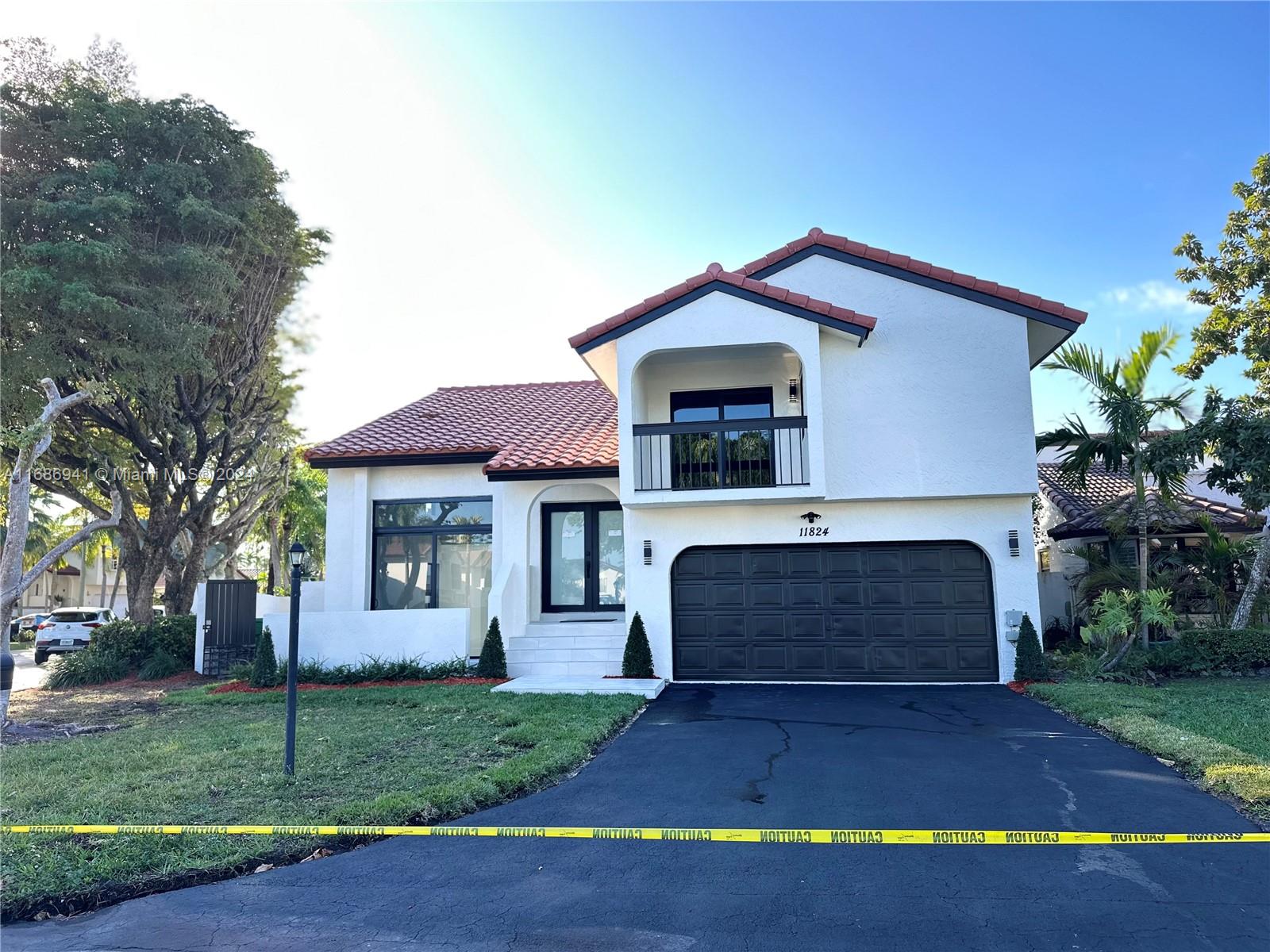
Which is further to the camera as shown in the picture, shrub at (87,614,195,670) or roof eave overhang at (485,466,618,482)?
shrub at (87,614,195,670)

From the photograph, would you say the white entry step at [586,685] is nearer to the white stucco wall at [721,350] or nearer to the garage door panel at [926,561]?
the white stucco wall at [721,350]

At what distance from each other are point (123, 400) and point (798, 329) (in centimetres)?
1424

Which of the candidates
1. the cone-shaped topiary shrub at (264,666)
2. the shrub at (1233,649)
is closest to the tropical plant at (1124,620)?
the shrub at (1233,649)

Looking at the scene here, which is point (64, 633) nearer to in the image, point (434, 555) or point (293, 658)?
point (434, 555)

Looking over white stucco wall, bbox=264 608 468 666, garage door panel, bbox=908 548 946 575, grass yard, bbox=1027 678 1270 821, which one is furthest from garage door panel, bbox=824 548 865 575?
white stucco wall, bbox=264 608 468 666

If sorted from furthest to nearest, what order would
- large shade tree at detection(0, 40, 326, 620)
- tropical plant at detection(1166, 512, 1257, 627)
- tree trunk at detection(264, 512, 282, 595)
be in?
A: tree trunk at detection(264, 512, 282, 595) → large shade tree at detection(0, 40, 326, 620) → tropical plant at detection(1166, 512, 1257, 627)

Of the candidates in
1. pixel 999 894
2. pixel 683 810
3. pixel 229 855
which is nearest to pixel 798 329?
pixel 683 810

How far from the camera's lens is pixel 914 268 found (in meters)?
13.2

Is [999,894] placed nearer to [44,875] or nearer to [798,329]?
[44,875]

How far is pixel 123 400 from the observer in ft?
56.3

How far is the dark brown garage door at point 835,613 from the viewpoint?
12.8 m

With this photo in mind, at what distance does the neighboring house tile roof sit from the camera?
1340 cm

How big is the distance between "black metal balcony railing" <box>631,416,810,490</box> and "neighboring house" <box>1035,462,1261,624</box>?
18.3 feet

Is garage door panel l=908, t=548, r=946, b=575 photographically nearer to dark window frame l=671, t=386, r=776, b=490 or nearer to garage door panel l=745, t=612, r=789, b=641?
garage door panel l=745, t=612, r=789, b=641
